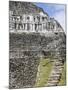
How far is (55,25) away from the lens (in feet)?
8.93

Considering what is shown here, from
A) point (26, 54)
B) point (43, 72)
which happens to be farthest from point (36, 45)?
point (43, 72)

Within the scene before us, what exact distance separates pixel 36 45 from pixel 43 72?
246 mm

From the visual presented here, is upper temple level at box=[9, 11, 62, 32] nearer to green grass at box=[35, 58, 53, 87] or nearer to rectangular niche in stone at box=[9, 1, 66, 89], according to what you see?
rectangular niche in stone at box=[9, 1, 66, 89]

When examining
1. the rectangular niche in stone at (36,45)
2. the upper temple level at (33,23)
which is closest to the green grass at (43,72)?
the rectangular niche in stone at (36,45)

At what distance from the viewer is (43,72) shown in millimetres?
2674

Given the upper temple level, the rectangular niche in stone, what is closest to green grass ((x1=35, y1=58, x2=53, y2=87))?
the rectangular niche in stone

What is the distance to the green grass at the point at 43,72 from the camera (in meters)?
2.66

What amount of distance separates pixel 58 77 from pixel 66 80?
0.08 m

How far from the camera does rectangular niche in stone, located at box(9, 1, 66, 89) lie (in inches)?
104

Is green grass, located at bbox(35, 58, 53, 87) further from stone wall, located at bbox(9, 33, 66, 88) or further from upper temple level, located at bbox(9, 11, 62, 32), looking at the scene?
upper temple level, located at bbox(9, 11, 62, 32)

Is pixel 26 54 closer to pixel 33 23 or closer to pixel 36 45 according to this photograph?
pixel 36 45

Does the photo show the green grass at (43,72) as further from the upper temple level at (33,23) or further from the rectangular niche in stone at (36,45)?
the upper temple level at (33,23)

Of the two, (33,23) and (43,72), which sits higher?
(33,23)

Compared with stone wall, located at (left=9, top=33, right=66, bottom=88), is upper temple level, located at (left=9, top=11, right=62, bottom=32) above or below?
above
